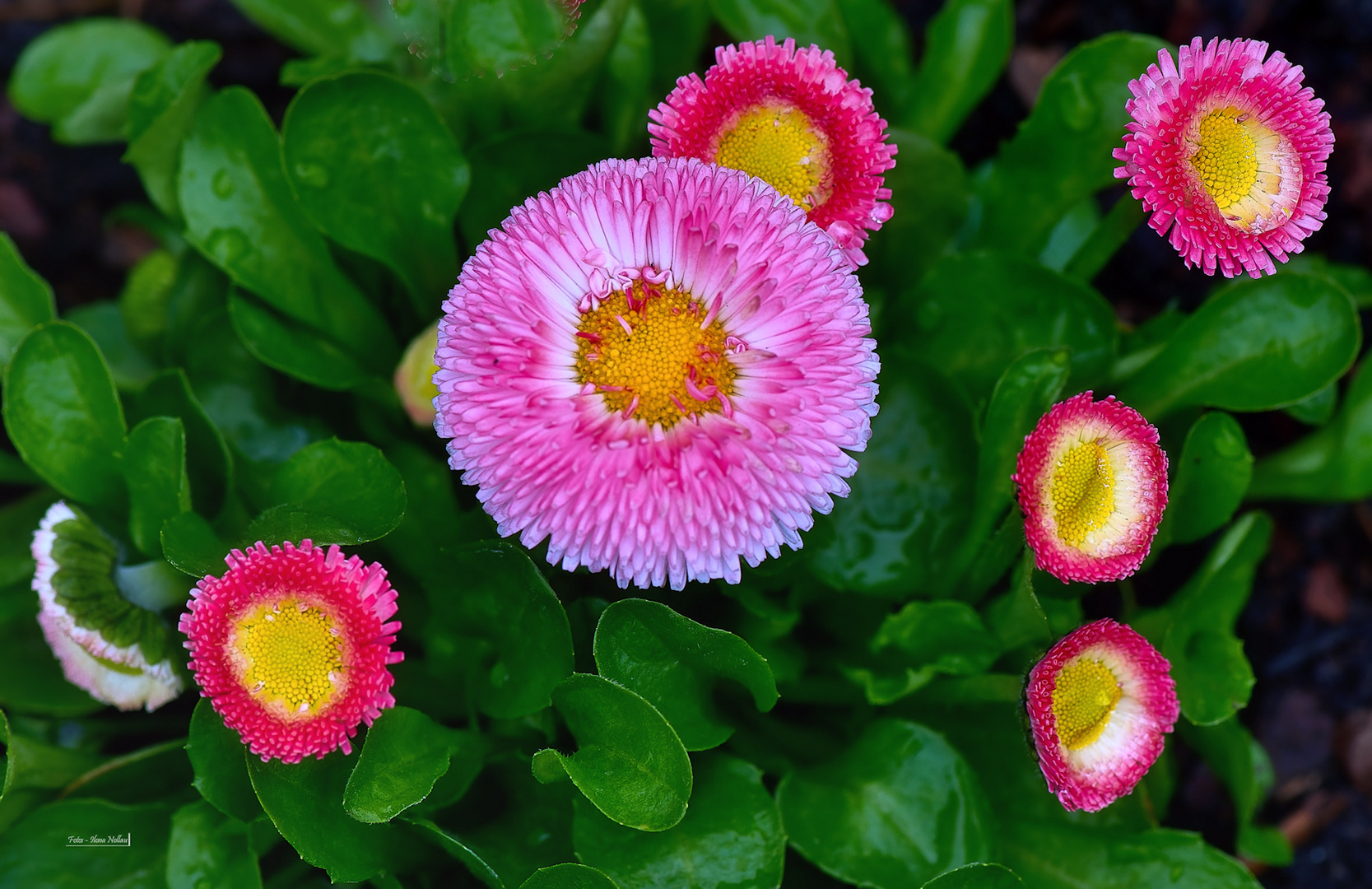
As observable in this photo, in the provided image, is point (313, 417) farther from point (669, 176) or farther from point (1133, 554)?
point (1133, 554)

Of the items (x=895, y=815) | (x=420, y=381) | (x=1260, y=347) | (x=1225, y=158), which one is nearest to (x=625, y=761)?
(x=895, y=815)

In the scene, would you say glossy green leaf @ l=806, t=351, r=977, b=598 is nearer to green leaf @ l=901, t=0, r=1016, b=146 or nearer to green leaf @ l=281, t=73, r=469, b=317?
green leaf @ l=901, t=0, r=1016, b=146

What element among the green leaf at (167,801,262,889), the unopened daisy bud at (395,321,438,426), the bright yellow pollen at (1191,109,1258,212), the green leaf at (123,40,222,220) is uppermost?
the bright yellow pollen at (1191,109,1258,212)

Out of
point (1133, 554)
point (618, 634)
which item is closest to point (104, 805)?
point (618, 634)

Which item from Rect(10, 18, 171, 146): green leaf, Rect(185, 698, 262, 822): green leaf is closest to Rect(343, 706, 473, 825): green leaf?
Rect(185, 698, 262, 822): green leaf

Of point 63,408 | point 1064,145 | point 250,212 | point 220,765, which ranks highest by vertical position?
point 1064,145

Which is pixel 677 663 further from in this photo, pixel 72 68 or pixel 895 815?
pixel 72 68

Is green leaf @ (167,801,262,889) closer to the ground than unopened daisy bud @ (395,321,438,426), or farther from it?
closer to the ground
